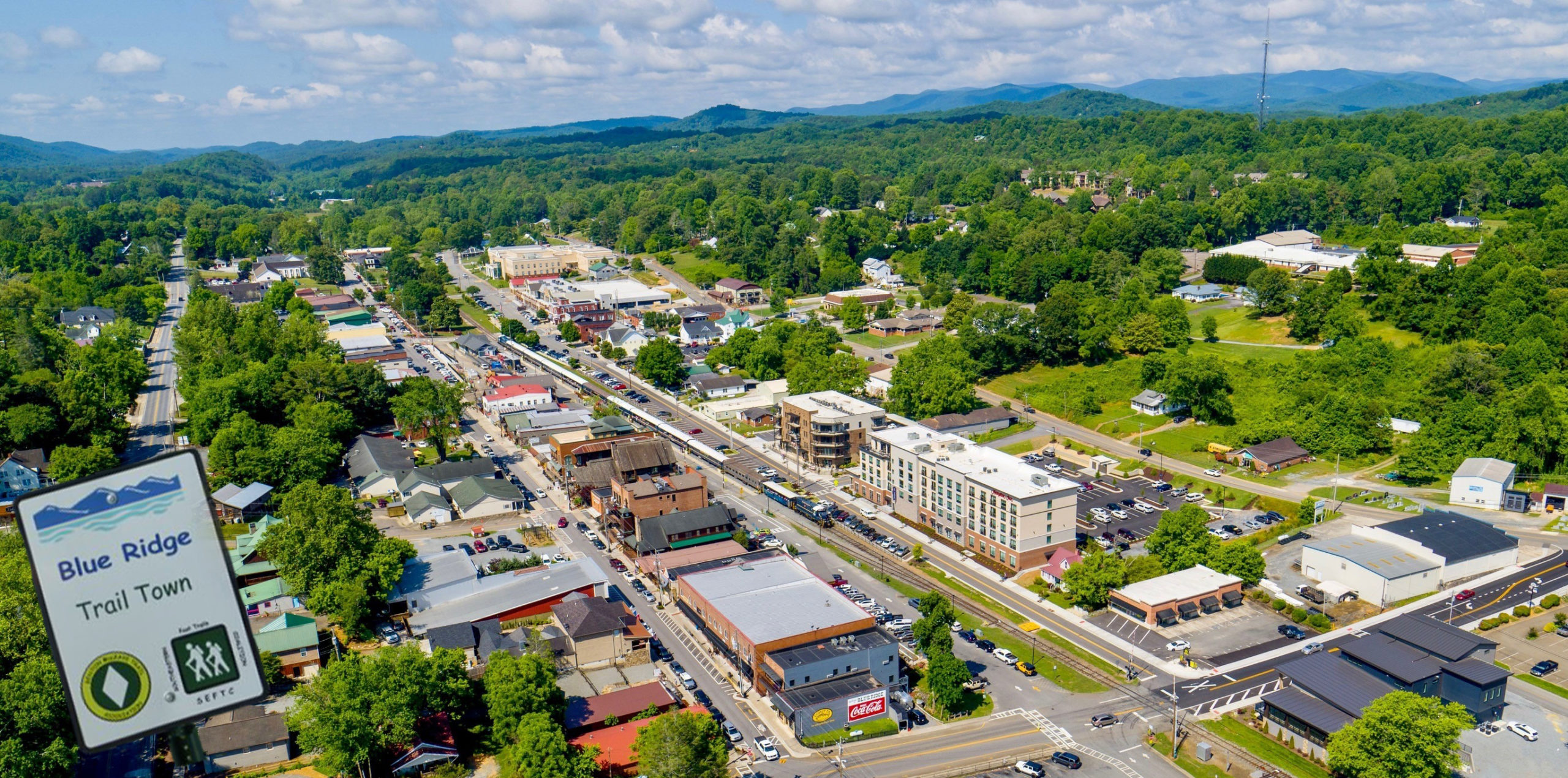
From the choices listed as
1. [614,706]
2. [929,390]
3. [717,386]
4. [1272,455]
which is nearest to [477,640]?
[614,706]

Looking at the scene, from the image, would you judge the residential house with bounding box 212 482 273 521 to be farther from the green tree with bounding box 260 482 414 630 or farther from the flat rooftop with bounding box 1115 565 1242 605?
the flat rooftop with bounding box 1115 565 1242 605

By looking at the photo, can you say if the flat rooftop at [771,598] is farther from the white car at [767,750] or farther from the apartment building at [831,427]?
the apartment building at [831,427]

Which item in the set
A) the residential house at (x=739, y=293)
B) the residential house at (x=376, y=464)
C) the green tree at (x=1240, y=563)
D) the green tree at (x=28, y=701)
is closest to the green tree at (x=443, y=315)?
the residential house at (x=739, y=293)

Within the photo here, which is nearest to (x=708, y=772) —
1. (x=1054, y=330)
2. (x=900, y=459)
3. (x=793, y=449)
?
(x=900, y=459)

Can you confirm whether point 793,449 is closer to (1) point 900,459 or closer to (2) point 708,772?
(1) point 900,459

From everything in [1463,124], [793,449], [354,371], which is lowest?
[793,449]

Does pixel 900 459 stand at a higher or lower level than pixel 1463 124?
lower
